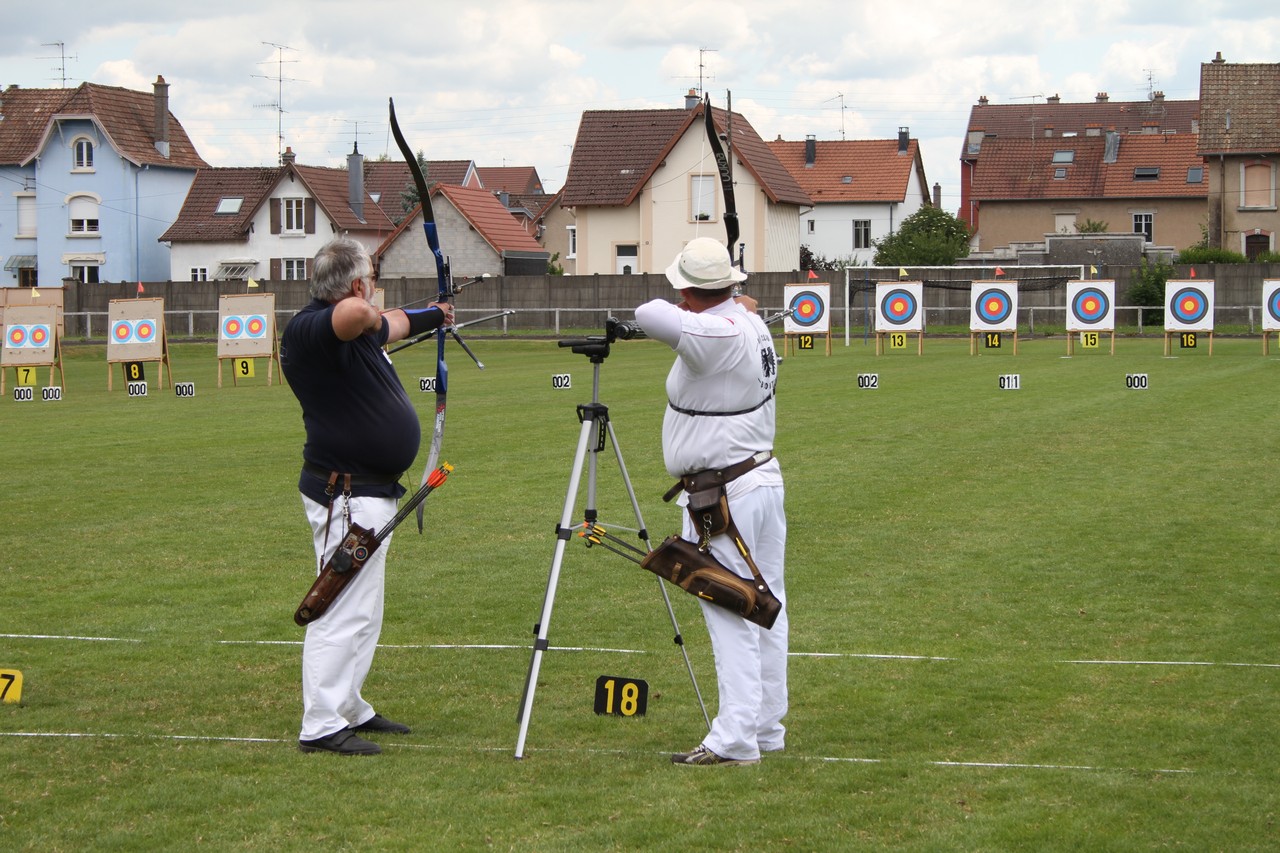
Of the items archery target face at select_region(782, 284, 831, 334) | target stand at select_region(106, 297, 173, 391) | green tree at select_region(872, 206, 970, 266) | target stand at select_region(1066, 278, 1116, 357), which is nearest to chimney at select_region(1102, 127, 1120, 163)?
green tree at select_region(872, 206, 970, 266)

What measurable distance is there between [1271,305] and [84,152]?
46530 millimetres

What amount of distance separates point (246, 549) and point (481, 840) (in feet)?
18.1

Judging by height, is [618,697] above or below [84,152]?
below

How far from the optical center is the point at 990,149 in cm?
6725

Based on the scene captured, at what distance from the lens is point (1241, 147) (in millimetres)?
50781

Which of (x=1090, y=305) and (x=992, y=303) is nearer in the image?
(x=1090, y=305)

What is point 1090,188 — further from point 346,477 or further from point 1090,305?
point 346,477

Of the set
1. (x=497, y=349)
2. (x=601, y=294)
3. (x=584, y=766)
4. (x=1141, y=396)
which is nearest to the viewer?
(x=584, y=766)

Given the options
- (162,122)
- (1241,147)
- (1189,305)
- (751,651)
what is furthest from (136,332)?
(1241,147)

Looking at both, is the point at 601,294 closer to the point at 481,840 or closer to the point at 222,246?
the point at 222,246

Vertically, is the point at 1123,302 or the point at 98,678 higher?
the point at 1123,302

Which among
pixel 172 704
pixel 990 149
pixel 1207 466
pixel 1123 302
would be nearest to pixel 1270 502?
pixel 1207 466

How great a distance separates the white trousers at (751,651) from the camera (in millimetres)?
5176

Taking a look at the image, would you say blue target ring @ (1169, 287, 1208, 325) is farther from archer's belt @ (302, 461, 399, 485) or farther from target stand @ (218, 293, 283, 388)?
archer's belt @ (302, 461, 399, 485)
